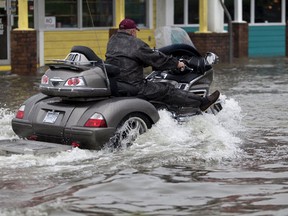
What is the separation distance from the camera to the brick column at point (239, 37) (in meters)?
25.2

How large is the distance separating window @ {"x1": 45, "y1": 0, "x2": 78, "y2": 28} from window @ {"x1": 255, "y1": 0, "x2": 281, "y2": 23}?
7.27m

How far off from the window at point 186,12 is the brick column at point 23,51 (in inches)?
268

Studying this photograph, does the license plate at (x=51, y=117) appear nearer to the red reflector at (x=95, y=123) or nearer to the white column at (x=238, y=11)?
the red reflector at (x=95, y=123)

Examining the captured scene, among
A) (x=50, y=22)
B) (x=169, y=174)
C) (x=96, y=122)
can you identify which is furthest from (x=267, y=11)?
(x=169, y=174)

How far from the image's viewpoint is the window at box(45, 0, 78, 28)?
2205 centimetres

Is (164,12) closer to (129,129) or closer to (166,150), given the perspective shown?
(129,129)

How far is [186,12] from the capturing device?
84.1 feet

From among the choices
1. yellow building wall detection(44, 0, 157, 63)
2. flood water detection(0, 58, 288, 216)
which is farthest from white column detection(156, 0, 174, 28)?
flood water detection(0, 58, 288, 216)

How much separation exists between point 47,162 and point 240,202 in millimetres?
2480

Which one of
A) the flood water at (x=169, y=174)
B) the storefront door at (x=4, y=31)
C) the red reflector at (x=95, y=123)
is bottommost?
the flood water at (x=169, y=174)

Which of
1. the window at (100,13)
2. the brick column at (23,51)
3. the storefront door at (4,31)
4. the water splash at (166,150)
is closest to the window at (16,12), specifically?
the storefront door at (4,31)

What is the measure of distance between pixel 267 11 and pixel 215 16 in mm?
3999

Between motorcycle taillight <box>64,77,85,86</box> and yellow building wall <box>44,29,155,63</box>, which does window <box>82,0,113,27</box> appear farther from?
motorcycle taillight <box>64,77,85,86</box>

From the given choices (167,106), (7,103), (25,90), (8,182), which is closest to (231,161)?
(167,106)
